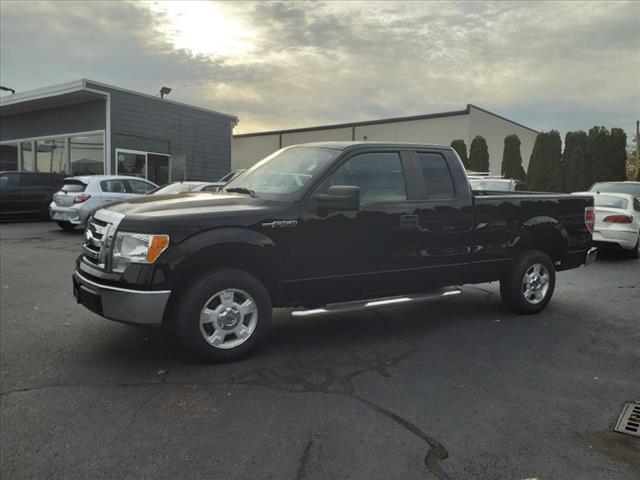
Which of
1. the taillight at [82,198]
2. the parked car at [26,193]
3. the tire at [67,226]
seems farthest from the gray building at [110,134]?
the taillight at [82,198]

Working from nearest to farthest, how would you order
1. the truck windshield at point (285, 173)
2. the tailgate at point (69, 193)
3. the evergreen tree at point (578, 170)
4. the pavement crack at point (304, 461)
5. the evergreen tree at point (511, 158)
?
the pavement crack at point (304, 461), the truck windshield at point (285, 173), the tailgate at point (69, 193), the evergreen tree at point (578, 170), the evergreen tree at point (511, 158)

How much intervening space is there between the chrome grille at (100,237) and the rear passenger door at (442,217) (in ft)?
9.27

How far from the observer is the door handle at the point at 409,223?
199 inches

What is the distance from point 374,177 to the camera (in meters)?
5.07

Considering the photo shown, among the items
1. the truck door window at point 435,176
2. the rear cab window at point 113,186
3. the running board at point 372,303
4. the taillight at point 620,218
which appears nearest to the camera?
the running board at point 372,303

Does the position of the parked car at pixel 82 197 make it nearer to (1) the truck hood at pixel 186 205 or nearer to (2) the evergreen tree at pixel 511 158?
(1) the truck hood at pixel 186 205

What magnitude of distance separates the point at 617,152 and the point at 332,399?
2477 centimetres

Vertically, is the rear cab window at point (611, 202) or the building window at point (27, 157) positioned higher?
the building window at point (27, 157)

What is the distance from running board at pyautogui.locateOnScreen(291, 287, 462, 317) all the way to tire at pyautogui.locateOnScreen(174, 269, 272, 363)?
0.36m

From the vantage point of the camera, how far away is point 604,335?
548cm

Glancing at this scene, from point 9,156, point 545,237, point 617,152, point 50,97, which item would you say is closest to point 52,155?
point 50,97

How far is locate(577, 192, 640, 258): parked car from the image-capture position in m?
10.5

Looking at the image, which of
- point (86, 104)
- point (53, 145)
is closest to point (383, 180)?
point (86, 104)

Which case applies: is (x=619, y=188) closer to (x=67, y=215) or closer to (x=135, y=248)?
(x=135, y=248)
